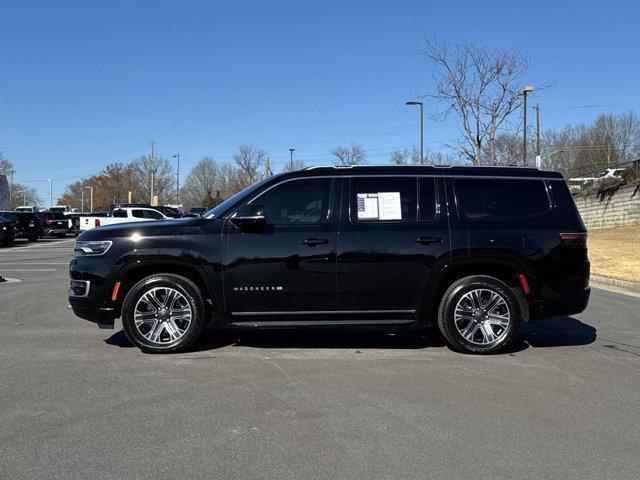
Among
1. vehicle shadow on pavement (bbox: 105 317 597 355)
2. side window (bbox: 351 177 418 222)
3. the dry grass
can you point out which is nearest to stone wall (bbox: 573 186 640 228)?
the dry grass

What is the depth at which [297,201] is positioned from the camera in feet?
21.4

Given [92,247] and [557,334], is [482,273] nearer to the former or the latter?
[557,334]

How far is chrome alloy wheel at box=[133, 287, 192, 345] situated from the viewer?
20.9 ft

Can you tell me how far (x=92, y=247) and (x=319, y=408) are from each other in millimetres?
3283

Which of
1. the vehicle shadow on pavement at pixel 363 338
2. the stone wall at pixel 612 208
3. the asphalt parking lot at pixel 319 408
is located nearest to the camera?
the asphalt parking lot at pixel 319 408

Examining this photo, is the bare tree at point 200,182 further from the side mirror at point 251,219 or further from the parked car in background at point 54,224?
the side mirror at point 251,219

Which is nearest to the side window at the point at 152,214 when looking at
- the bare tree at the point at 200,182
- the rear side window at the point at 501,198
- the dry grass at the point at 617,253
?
the dry grass at the point at 617,253

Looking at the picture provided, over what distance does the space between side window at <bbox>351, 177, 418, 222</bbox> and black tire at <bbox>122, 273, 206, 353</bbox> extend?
192cm

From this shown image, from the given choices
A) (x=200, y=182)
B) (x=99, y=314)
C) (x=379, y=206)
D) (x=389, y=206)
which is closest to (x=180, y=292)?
(x=99, y=314)

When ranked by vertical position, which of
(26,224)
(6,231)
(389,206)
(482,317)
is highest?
(26,224)

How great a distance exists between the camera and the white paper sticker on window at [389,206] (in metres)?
6.49

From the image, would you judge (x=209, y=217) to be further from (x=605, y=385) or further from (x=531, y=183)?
(x=605, y=385)

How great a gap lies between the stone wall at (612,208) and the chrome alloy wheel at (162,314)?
2476 centimetres

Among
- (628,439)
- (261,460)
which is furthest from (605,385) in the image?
(261,460)
